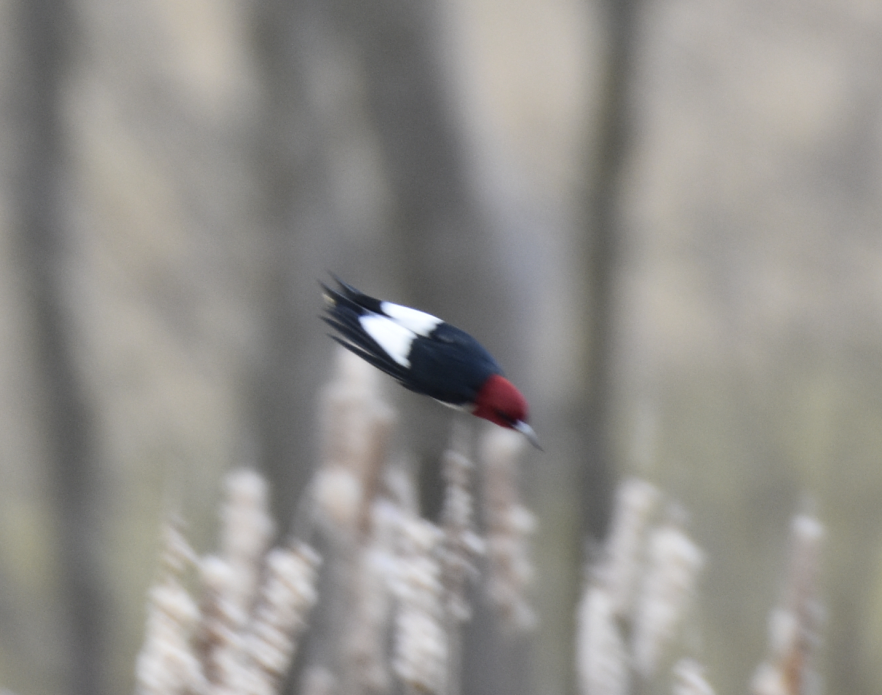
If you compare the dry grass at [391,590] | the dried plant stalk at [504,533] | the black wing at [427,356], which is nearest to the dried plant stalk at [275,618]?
the dry grass at [391,590]

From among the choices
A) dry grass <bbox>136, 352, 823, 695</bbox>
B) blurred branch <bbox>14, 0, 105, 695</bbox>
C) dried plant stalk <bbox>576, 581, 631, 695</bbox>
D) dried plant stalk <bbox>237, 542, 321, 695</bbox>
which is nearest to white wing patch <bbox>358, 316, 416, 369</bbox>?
dry grass <bbox>136, 352, 823, 695</bbox>

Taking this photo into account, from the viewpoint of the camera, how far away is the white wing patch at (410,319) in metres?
0.32

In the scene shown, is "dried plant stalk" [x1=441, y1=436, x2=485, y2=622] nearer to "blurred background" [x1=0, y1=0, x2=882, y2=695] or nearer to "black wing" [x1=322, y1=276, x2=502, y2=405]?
"blurred background" [x1=0, y1=0, x2=882, y2=695]

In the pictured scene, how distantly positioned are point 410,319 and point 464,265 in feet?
3.22

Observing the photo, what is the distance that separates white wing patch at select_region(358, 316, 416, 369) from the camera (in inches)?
12.3

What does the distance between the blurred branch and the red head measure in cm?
156

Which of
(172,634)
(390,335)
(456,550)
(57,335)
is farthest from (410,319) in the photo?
(57,335)

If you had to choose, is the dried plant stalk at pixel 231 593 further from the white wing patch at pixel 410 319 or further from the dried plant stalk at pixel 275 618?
the white wing patch at pixel 410 319

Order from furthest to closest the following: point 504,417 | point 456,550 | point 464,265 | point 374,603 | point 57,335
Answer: point 57,335
point 464,265
point 374,603
point 456,550
point 504,417

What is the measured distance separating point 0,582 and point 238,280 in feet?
4.07

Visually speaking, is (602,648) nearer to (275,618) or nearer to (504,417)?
(275,618)

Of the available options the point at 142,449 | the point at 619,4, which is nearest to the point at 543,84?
the point at 619,4

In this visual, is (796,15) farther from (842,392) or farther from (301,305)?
(301,305)

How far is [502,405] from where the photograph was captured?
0.31 meters
